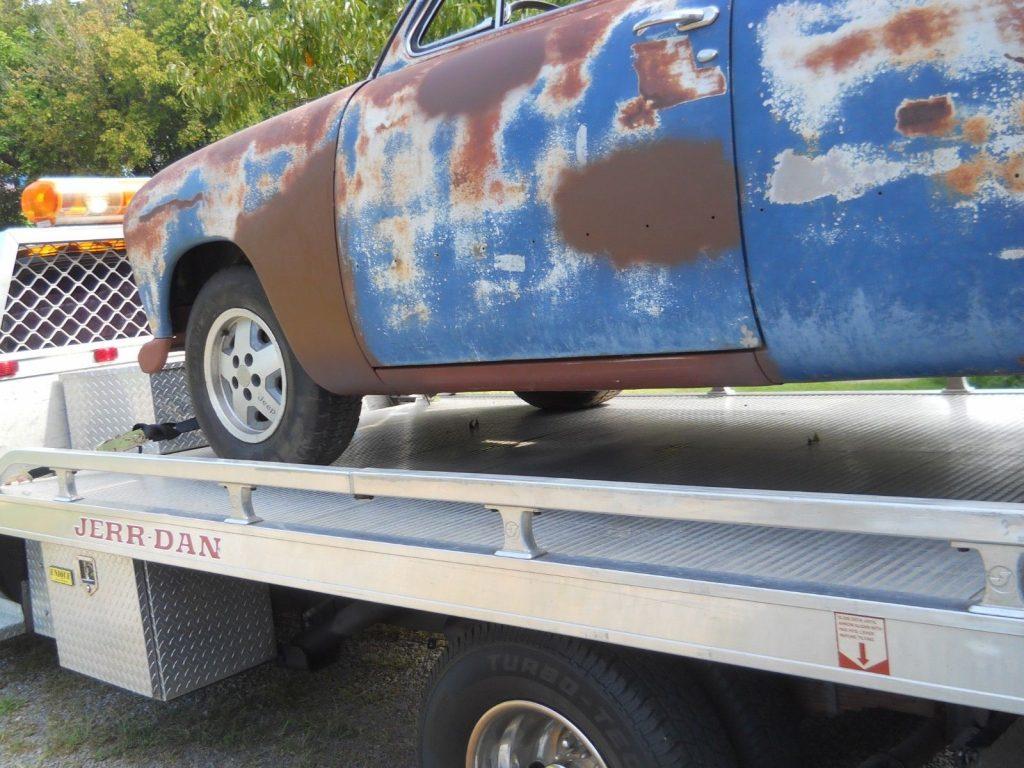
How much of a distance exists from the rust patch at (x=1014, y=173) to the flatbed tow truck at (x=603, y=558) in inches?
25.7

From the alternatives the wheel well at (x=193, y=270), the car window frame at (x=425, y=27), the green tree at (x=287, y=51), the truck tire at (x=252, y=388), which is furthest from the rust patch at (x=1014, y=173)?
the green tree at (x=287, y=51)

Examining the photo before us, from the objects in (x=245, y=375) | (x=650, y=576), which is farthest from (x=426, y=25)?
(x=650, y=576)

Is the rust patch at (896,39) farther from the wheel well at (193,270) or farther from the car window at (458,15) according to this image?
the car window at (458,15)

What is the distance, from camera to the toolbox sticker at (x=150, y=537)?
2.99 m

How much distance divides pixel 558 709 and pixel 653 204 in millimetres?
Result: 1202

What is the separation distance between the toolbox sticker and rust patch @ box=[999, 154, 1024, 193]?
2.28m

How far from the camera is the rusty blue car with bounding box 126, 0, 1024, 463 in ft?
6.51

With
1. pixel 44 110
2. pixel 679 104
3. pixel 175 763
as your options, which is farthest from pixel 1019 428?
pixel 44 110

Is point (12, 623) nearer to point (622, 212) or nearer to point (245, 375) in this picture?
point (245, 375)

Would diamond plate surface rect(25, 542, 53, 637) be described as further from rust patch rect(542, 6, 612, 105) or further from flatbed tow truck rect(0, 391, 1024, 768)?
rust patch rect(542, 6, 612, 105)

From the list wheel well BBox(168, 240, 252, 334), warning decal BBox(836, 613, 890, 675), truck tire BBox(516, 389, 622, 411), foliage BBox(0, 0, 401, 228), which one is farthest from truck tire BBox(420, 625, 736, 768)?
foliage BBox(0, 0, 401, 228)

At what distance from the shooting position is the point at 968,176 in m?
1.94

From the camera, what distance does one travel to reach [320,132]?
3104 mm

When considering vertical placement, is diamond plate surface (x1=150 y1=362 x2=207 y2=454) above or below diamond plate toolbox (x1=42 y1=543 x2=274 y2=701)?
above
